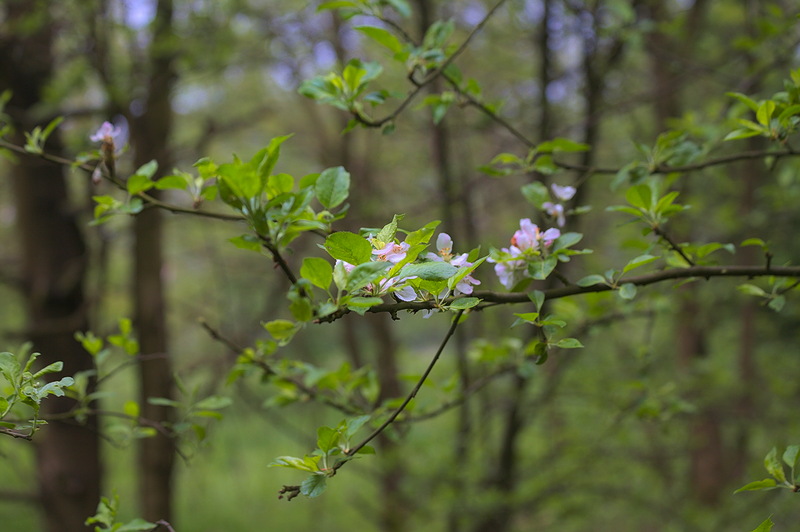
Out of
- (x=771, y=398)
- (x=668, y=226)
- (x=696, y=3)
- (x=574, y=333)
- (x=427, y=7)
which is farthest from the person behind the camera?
(x=771, y=398)

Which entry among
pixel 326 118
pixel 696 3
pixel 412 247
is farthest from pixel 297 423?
pixel 412 247

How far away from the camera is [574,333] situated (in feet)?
4.66

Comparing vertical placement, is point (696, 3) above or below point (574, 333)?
above

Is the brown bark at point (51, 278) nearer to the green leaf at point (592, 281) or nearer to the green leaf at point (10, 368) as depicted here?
the green leaf at point (10, 368)

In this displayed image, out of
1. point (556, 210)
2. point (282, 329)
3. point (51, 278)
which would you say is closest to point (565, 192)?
point (556, 210)

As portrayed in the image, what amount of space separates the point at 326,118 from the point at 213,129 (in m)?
3.73

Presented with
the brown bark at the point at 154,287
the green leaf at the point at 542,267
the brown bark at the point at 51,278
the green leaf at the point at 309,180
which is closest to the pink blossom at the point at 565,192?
the green leaf at the point at 542,267

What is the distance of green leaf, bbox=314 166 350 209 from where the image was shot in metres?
0.70

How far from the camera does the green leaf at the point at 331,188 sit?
0.70 meters

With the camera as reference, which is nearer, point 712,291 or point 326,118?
point 712,291

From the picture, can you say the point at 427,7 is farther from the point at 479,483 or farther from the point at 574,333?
the point at 479,483

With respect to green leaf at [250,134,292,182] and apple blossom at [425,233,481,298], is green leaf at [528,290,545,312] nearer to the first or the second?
apple blossom at [425,233,481,298]

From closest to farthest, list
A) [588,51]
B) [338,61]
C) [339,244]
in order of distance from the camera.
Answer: [339,244]
[588,51]
[338,61]

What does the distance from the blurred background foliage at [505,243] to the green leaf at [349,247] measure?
1.96 feet
